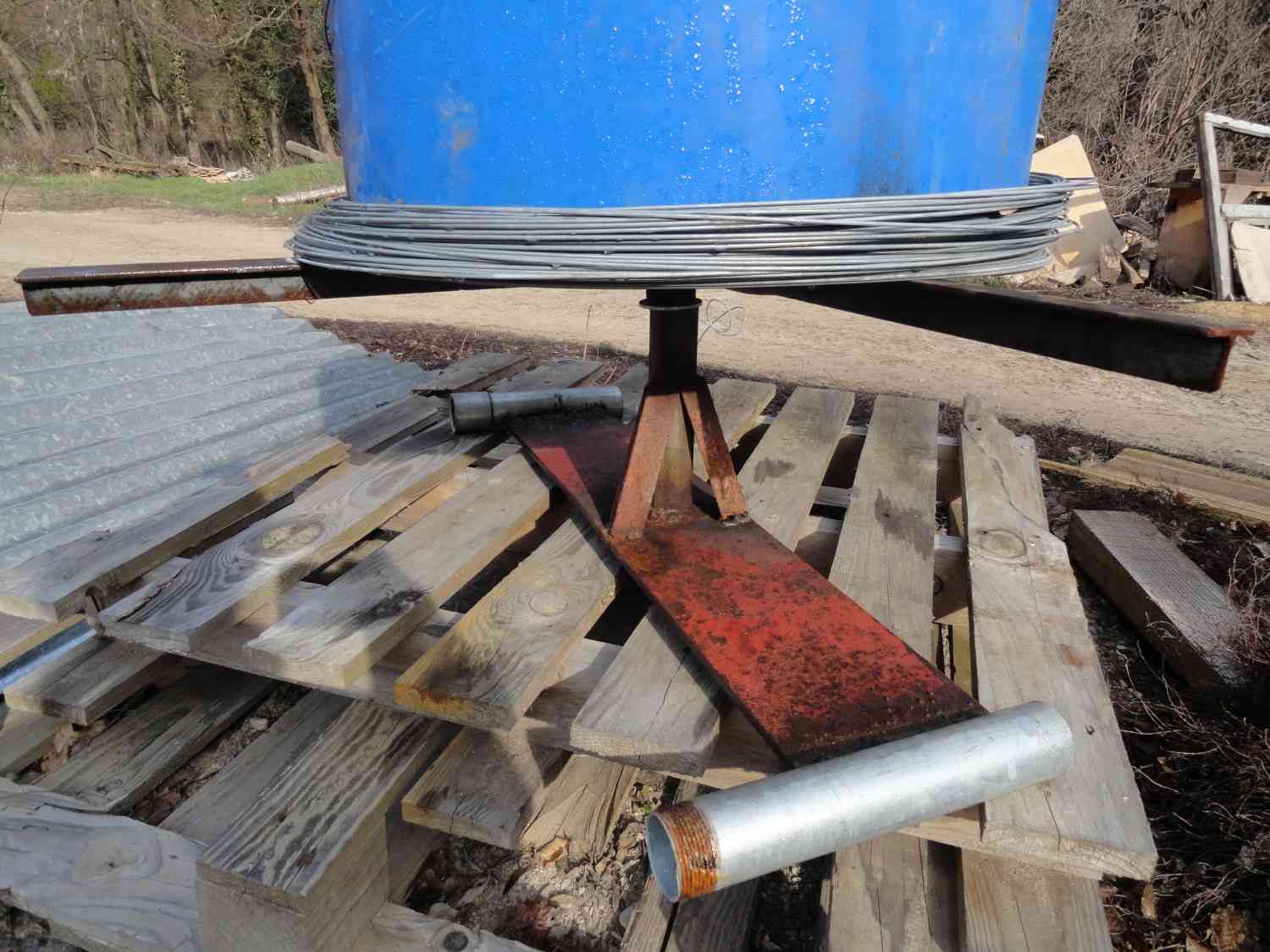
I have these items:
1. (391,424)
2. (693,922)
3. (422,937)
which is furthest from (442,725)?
(391,424)

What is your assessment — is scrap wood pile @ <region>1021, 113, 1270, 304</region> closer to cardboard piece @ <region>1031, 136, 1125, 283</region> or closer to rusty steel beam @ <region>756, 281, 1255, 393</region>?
cardboard piece @ <region>1031, 136, 1125, 283</region>

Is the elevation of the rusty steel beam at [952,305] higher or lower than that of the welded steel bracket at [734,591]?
higher

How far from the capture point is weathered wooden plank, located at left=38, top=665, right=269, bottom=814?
4.71ft

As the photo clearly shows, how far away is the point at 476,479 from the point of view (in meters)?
1.96

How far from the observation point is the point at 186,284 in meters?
1.26

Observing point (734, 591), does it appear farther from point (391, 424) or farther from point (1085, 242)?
point (1085, 242)

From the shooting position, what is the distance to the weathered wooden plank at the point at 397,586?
1234mm

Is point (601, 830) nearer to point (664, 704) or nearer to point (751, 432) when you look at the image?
point (664, 704)

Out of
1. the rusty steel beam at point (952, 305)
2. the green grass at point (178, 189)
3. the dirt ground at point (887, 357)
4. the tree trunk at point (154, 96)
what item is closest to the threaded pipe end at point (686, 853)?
the rusty steel beam at point (952, 305)

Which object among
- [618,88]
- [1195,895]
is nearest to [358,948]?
[618,88]

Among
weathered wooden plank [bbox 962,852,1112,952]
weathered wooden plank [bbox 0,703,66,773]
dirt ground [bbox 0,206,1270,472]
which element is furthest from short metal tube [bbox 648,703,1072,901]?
dirt ground [bbox 0,206,1270,472]

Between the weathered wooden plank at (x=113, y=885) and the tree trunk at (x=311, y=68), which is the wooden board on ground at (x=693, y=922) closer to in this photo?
the weathered wooden plank at (x=113, y=885)

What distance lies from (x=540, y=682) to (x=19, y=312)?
2.64 m

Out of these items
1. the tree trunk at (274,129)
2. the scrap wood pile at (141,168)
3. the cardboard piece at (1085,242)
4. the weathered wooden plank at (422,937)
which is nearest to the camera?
the weathered wooden plank at (422,937)
